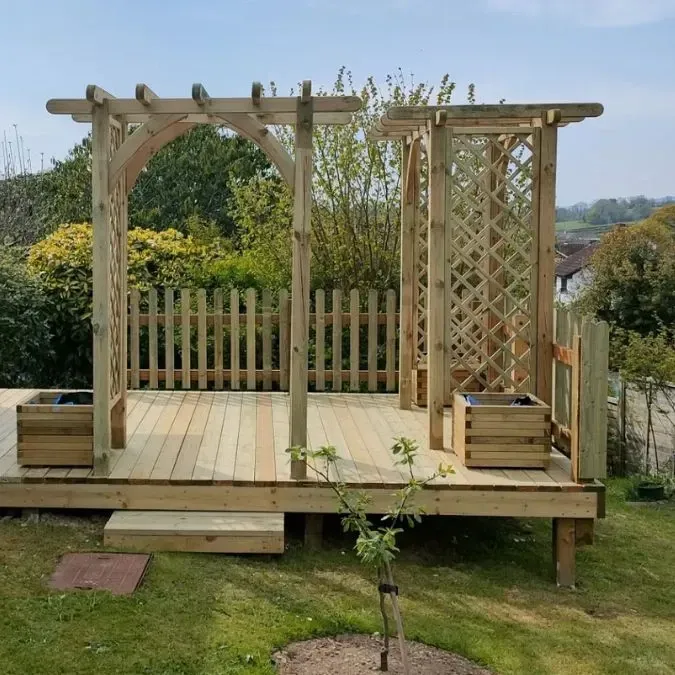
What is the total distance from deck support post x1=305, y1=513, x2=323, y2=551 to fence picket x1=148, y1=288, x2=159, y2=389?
3.83 meters

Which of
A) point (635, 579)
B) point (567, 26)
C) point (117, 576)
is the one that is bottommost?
point (635, 579)

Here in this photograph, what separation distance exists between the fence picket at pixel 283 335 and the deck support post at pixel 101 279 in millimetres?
3598

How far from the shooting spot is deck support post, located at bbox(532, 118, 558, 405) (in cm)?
583

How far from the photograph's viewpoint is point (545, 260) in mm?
5879

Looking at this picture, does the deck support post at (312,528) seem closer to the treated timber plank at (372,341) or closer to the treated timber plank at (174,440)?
the treated timber plank at (174,440)

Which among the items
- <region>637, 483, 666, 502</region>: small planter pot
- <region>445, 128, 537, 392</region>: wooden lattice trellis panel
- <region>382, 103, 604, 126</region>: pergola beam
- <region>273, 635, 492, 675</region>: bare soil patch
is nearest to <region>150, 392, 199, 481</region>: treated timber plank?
<region>273, 635, 492, 675</region>: bare soil patch

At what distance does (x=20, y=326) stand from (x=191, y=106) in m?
4.70

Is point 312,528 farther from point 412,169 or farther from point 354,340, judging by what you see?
point 354,340

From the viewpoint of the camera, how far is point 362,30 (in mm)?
13828

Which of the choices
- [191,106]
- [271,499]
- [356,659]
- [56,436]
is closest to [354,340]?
[271,499]

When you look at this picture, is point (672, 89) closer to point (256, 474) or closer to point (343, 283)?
point (343, 283)

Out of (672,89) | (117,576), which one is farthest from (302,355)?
(672,89)

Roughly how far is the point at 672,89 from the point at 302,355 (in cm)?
1872

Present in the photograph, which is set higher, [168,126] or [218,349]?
[168,126]
